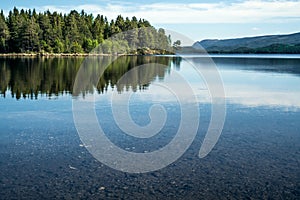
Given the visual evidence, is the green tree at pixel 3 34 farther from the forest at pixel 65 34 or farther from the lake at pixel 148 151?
the lake at pixel 148 151

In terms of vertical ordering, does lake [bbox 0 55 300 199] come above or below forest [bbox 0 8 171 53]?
below

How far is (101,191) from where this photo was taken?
9.62 meters

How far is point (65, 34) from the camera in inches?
5123

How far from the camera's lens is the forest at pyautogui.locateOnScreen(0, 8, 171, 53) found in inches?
4530

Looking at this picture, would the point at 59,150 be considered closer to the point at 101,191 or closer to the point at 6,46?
the point at 101,191

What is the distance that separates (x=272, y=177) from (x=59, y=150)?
758 cm

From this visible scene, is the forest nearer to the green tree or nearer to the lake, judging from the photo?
the green tree

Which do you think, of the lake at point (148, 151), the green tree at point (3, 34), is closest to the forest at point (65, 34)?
the green tree at point (3, 34)

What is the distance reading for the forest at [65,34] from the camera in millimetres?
115062

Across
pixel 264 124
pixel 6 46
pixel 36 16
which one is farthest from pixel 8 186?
pixel 36 16

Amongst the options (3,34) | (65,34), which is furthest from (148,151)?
(65,34)

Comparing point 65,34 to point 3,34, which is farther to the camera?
point 65,34

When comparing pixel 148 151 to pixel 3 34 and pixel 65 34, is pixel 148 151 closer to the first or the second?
pixel 3 34

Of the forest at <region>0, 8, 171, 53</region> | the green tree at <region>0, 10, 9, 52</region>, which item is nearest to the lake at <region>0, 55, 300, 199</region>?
the forest at <region>0, 8, 171, 53</region>
